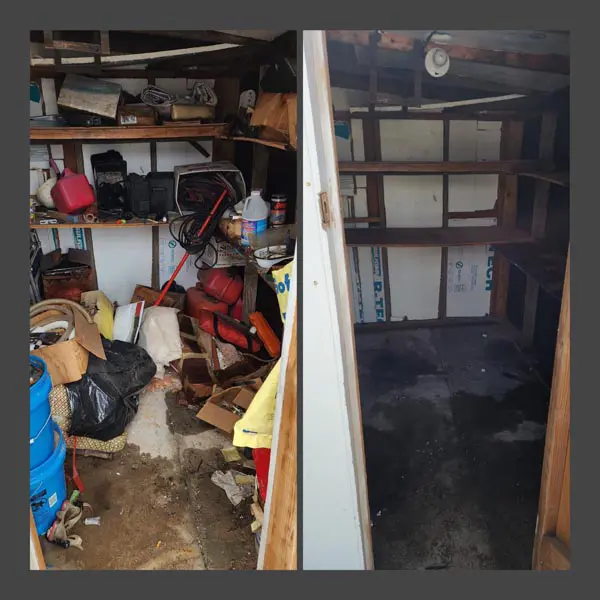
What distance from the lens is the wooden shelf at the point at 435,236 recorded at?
3.53 meters

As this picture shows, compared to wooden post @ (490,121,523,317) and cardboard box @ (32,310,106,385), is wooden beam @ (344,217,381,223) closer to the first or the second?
wooden post @ (490,121,523,317)

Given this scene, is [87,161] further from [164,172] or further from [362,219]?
[362,219]

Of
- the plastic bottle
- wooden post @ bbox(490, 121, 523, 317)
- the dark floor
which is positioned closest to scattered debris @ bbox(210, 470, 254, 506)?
the dark floor

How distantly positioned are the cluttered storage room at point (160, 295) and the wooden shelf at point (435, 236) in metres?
0.62

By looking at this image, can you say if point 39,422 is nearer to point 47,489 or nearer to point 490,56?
point 47,489

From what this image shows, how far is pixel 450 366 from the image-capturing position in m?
3.23

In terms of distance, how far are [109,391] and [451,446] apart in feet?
5.82

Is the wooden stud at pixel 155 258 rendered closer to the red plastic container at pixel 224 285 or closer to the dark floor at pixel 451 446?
the red plastic container at pixel 224 285

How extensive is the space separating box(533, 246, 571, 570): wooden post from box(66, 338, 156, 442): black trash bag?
2.20 meters

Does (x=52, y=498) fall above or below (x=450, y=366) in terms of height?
below

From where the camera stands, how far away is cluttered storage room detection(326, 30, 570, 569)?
209 cm

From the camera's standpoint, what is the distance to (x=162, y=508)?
268 centimetres

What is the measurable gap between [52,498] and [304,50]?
2099 millimetres

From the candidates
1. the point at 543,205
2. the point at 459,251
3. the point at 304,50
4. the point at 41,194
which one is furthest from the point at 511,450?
the point at 41,194
